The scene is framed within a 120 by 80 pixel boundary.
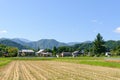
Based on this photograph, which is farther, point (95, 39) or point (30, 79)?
point (95, 39)

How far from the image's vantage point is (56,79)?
938 inches

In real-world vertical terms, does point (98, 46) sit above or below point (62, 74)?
above

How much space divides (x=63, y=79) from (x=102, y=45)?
139180mm

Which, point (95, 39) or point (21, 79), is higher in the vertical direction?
point (95, 39)

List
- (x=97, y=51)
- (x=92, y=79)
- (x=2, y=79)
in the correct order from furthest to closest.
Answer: (x=97, y=51) → (x=2, y=79) → (x=92, y=79)

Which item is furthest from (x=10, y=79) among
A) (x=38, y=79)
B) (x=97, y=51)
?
(x=97, y=51)

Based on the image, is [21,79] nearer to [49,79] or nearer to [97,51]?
[49,79]

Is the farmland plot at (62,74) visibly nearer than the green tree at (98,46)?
Yes

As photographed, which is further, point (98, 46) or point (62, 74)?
point (98, 46)

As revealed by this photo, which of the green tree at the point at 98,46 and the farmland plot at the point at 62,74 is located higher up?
the green tree at the point at 98,46

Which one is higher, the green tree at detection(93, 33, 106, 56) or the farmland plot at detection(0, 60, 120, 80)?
the green tree at detection(93, 33, 106, 56)

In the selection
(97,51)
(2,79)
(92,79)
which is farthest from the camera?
(97,51)

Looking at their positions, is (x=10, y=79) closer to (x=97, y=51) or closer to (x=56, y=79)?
(x=56, y=79)

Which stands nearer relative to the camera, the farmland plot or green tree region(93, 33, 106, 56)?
the farmland plot
